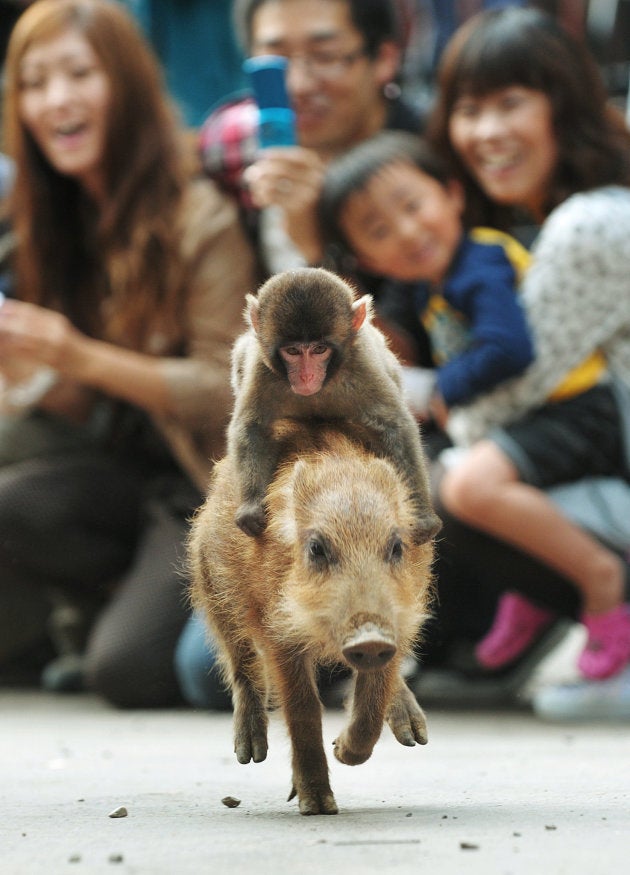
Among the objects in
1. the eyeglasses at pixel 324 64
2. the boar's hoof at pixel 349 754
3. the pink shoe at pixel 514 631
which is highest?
the eyeglasses at pixel 324 64

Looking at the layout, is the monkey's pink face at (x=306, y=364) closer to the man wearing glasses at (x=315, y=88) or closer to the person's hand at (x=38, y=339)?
the person's hand at (x=38, y=339)

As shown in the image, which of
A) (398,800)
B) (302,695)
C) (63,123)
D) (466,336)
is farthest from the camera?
(63,123)

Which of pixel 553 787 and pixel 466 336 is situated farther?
pixel 466 336

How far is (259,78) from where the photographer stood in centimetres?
398

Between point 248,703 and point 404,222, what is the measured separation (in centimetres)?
242

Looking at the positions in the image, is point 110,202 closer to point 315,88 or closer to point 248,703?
point 315,88

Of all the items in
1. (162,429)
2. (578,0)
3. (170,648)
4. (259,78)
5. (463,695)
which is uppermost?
(578,0)

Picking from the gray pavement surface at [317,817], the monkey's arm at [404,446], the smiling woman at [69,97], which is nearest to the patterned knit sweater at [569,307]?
the gray pavement surface at [317,817]

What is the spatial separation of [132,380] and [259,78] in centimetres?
173

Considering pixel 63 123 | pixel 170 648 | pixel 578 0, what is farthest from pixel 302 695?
pixel 578 0

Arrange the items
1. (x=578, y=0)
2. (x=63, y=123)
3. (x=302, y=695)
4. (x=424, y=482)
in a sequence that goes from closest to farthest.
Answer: (x=424, y=482)
(x=302, y=695)
(x=63, y=123)
(x=578, y=0)

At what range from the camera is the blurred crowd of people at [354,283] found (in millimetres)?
5152

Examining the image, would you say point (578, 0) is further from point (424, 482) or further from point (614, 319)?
point (424, 482)

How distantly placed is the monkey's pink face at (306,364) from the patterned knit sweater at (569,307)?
2.70 m
